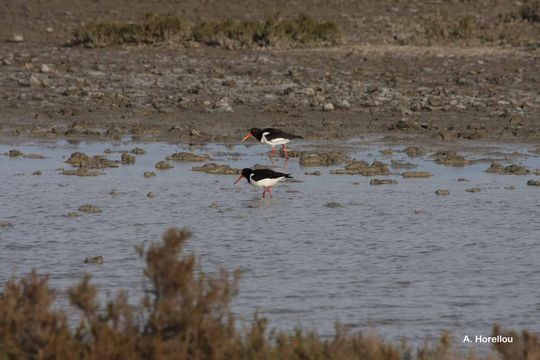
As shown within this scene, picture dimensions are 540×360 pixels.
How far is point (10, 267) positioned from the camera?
1067cm

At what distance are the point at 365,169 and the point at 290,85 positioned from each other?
7662 mm

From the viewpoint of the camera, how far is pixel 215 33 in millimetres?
28609

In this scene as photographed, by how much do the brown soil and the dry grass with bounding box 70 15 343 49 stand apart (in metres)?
0.44

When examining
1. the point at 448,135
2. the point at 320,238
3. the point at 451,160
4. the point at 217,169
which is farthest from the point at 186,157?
the point at 320,238

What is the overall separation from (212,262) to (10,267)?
5.65ft

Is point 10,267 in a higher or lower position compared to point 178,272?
lower

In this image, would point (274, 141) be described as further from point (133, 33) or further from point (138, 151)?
point (133, 33)

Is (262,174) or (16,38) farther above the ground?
(16,38)

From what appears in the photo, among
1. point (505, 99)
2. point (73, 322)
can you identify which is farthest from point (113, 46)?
point (73, 322)

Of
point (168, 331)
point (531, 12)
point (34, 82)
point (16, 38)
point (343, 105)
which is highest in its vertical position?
point (531, 12)

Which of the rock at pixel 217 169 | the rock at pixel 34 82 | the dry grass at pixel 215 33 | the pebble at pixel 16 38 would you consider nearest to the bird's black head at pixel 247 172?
the rock at pixel 217 169

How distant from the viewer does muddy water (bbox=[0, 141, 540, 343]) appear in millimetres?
9461

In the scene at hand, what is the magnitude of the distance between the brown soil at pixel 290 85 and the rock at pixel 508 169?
2.69 meters

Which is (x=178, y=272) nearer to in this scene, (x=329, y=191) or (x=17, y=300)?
(x=17, y=300)
